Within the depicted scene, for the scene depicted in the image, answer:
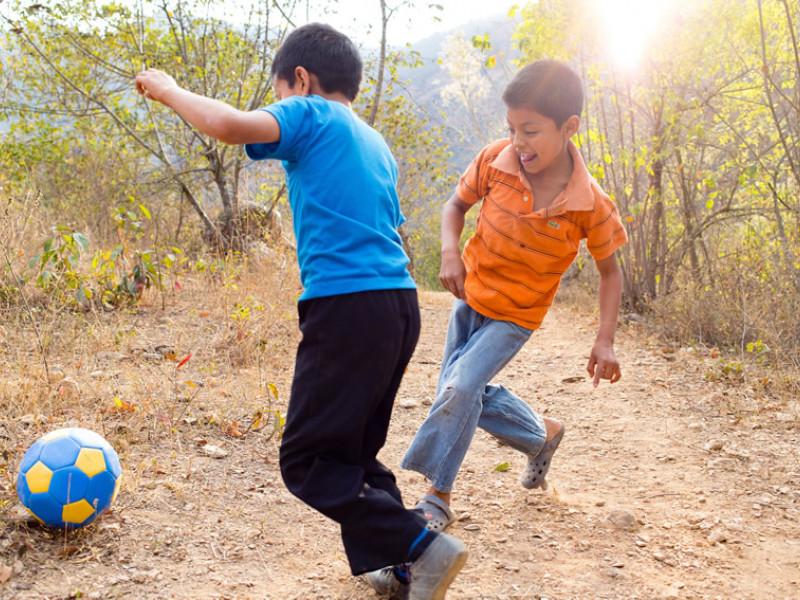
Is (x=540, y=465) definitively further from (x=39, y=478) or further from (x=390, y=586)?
(x=39, y=478)

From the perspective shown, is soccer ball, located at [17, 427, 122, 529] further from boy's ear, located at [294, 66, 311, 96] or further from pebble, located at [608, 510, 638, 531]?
pebble, located at [608, 510, 638, 531]

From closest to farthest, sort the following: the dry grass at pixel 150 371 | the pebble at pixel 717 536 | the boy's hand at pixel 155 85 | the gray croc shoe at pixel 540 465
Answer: the boy's hand at pixel 155 85, the pebble at pixel 717 536, the gray croc shoe at pixel 540 465, the dry grass at pixel 150 371

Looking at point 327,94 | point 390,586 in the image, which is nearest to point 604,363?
point 390,586

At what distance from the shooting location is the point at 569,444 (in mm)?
4004

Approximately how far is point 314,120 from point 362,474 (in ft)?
3.24

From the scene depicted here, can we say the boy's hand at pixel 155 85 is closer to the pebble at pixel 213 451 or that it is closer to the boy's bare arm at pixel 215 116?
the boy's bare arm at pixel 215 116

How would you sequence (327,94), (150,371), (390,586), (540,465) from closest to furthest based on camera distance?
1. (327,94)
2. (390,586)
3. (540,465)
4. (150,371)

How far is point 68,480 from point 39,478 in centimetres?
10

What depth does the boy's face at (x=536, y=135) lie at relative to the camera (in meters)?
2.54

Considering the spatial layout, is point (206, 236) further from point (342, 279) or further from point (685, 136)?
point (342, 279)

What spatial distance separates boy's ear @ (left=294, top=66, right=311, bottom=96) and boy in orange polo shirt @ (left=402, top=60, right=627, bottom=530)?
29.2 inches

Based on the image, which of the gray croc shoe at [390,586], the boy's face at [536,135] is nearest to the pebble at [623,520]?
the gray croc shoe at [390,586]

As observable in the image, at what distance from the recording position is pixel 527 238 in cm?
266

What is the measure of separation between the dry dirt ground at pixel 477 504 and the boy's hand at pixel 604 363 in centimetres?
64
